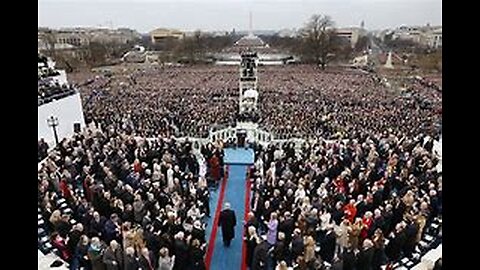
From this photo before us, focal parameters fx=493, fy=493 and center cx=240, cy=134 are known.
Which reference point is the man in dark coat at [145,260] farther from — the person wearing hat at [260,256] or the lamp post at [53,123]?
the lamp post at [53,123]

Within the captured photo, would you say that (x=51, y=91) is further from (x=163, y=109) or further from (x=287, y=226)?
(x=287, y=226)

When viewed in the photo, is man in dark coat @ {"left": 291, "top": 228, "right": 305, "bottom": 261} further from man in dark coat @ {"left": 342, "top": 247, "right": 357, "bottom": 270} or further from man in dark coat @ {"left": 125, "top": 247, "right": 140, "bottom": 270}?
man in dark coat @ {"left": 125, "top": 247, "right": 140, "bottom": 270}

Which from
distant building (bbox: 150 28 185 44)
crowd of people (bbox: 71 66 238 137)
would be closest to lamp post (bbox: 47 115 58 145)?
crowd of people (bbox: 71 66 238 137)

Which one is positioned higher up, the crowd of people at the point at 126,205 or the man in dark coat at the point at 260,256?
the crowd of people at the point at 126,205

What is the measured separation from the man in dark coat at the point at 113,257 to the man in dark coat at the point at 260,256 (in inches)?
75.1

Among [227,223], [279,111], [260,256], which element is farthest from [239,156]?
[260,256]

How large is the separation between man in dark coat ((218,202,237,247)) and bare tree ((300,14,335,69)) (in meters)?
48.9

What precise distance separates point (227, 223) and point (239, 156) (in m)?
7.18

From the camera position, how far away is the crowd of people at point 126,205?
706cm

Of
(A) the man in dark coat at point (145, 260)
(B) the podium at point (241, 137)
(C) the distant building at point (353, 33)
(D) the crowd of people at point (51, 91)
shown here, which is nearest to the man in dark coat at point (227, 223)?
(A) the man in dark coat at point (145, 260)

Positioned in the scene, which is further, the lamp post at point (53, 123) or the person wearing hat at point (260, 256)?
the lamp post at point (53, 123)

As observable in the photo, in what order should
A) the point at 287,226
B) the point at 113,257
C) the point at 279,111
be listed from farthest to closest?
the point at 279,111 → the point at 287,226 → the point at 113,257

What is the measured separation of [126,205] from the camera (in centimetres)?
866

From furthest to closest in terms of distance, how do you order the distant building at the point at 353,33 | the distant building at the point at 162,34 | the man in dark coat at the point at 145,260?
the distant building at the point at 162,34
the distant building at the point at 353,33
the man in dark coat at the point at 145,260
